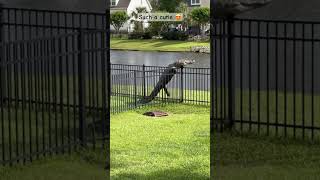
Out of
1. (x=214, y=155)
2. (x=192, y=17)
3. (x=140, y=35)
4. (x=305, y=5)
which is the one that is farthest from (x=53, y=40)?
(x=305, y=5)

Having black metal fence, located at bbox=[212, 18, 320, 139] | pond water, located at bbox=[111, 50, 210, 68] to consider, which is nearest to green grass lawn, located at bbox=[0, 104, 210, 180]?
black metal fence, located at bbox=[212, 18, 320, 139]

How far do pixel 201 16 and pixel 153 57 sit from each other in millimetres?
503

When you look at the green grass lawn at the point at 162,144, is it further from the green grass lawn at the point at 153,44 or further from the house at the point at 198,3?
the house at the point at 198,3

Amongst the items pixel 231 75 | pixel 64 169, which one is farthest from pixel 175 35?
pixel 64 169

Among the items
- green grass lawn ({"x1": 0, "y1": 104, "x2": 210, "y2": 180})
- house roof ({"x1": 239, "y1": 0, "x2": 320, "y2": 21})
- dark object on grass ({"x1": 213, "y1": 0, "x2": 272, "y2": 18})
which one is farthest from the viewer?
green grass lawn ({"x1": 0, "y1": 104, "x2": 210, "y2": 180})

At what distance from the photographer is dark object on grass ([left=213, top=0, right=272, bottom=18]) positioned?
14.5 ft

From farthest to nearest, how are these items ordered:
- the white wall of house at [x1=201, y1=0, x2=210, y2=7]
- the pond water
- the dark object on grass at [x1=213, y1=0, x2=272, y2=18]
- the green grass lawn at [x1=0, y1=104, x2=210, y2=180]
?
the green grass lawn at [x1=0, y1=104, x2=210, y2=180]
the pond water
the white wall of house at [x1=201, y1=0, x2=210, y2=7]
the dark object on grass at [x1=213, y1=0, x2=272, y2=18]

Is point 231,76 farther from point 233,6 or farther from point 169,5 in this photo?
point 169,5

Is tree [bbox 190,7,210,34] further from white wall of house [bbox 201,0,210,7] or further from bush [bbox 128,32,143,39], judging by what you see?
bush [bbox 128,32,143,39]

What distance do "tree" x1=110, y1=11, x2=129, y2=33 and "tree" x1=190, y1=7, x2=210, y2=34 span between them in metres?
0.54

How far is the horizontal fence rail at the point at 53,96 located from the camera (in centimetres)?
474

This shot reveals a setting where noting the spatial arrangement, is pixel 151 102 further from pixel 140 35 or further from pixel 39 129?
pixel 39 129

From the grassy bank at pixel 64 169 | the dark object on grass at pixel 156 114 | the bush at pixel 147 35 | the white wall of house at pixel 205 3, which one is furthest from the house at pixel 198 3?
the grassy bank at pixel 64 169

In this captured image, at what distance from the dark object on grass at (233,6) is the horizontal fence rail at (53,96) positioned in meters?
0.92
